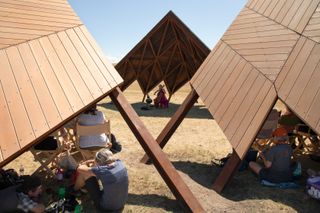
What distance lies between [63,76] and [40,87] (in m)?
0.53

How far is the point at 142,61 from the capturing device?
18.3 metres

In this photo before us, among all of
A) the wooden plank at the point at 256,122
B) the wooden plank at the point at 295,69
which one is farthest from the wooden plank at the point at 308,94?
the wooden plank at the point at 256,122

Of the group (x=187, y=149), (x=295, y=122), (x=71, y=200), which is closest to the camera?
(x=71, y=200)

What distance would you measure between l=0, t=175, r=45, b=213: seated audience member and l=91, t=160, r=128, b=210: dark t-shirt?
2.75ft

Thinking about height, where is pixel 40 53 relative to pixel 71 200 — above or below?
above

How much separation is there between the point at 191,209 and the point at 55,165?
3231 mm

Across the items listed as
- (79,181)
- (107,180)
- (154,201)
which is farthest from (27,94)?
(154,201)

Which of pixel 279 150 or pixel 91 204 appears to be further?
pixel 279 150

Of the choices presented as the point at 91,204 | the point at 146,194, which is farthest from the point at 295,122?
the point at 91,204

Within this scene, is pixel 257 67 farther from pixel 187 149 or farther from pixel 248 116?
pixel 187 149

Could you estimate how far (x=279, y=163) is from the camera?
258 inches

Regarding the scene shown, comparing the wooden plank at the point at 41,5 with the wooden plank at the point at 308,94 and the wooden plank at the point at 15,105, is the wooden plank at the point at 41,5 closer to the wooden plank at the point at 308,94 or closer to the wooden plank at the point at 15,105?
the wooden plank at the point at 15,105

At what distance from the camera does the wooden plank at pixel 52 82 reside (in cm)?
481

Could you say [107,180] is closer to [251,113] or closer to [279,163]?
[251,113]
